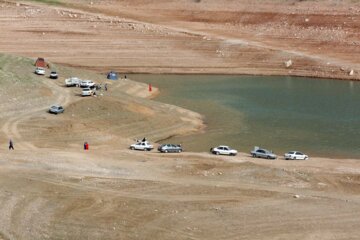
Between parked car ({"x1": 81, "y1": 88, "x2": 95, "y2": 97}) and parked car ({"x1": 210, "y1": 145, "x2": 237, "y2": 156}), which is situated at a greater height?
parked car ({"x1": 81, "y1": 88, "x2": 95, "y2": 97})

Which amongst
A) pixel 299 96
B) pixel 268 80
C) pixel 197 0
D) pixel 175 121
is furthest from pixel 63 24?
pixel 175 121

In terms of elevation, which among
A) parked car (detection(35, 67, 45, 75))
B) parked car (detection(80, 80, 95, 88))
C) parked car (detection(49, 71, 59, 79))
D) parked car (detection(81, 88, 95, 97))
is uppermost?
parked car (detection(35, 67, 45, 75))

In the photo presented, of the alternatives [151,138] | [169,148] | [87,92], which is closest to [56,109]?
[87,92]

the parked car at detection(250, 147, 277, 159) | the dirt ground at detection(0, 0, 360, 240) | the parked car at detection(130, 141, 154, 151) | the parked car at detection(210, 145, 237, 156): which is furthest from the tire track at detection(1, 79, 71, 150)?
the parked car at detection(250, 147, 277, 159)

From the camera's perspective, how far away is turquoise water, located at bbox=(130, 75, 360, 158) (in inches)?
2501

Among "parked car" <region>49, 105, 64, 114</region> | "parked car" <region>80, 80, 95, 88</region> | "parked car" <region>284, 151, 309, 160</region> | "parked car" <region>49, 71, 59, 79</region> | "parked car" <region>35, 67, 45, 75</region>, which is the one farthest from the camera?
A: "parked car" <region>35, 67, 45, 75</region>

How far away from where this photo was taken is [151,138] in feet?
210

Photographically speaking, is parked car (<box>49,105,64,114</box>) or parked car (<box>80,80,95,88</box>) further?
parked car (<box>80,80,95,88</box>)

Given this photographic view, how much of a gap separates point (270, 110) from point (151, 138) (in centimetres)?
1688

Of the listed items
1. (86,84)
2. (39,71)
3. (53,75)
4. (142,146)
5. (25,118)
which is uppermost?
(39,71)

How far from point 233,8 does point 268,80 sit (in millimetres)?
28052

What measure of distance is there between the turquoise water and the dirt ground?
313 centimetres

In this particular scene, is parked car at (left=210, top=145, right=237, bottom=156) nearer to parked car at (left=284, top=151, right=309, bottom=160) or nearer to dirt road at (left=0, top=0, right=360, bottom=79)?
parked car at (left=284, top=151, right=309, bottom=160)

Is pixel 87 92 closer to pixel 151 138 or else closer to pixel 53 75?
pixel 53 75
